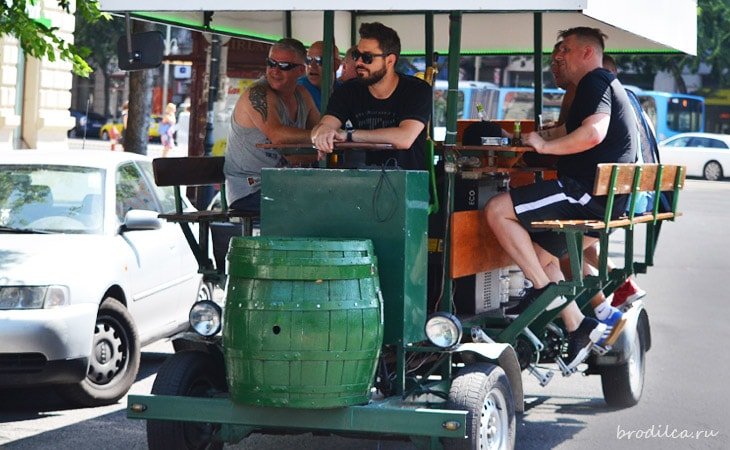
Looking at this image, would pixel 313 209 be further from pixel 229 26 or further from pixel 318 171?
pixel 229 26

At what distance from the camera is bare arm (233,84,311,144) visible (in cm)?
773

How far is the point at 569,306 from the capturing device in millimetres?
7836

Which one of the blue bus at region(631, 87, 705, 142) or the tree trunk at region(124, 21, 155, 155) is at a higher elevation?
the blue bus at region(631, 87, 705, 142)

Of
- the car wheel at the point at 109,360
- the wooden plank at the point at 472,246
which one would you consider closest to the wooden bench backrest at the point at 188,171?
the car wheel at the point at 109,360

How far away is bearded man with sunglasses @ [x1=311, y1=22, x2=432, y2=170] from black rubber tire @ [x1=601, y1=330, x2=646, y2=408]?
8.32 ft

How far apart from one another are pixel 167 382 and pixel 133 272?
115 inches

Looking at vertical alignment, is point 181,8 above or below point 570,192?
above

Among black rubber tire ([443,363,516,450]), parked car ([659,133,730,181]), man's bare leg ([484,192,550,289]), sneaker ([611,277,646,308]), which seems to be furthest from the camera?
parked car ([659,133,730,181])

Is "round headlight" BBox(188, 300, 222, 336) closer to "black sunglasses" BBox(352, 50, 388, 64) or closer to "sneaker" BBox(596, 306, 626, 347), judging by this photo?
"black sunglasses" BBox(352, 50, 388, 64)

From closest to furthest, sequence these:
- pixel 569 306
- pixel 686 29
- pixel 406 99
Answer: pixel 406 99 < pixel 569 306 < pixel 686 29

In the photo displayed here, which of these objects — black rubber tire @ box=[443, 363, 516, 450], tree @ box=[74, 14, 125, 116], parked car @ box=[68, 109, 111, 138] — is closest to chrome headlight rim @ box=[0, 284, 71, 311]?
black rubber tire @ box=[443, 363, 516, 450]

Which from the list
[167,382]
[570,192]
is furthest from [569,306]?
[167,382]

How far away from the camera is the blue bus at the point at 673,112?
5350 cm

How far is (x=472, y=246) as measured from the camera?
7410 mm
